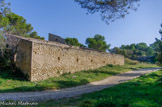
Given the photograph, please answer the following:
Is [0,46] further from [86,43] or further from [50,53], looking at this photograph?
[86,43]

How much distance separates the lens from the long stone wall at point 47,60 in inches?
396

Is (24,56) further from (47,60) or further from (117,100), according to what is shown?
(117,100)

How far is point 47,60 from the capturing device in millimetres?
11055

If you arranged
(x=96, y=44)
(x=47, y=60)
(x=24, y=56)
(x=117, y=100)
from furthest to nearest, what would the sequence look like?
(x=96, y=44)
(x=47, y=60)
(x=24, y=56)
(x=117, y=100)

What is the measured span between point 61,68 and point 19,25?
44.2 ft

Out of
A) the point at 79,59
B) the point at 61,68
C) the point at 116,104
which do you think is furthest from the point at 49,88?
the point at 79,59

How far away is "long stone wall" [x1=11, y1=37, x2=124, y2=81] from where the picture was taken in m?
10.0

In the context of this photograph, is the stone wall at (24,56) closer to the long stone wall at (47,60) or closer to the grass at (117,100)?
the long stone wall at (47,60)

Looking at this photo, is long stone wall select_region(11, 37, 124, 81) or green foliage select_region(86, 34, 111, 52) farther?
green foliage select_region(86, 34, 111, 52)

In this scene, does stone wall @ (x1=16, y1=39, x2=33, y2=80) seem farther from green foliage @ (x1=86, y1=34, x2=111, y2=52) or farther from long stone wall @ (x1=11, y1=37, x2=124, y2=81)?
green foliage @ (x1=86, y1=34, x2=111, y2=52)

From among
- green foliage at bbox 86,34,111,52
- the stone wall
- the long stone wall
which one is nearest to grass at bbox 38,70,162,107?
the long stone wall

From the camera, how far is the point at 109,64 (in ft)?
62.8

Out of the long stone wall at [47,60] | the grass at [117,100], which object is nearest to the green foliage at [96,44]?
the long stone wall at [47,60]

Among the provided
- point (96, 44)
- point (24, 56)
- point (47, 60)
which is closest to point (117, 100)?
point (47, 60)
